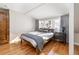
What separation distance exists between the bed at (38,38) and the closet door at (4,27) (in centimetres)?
29

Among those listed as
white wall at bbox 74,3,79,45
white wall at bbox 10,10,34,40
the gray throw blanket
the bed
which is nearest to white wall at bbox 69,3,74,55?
white wall at bbox 74,3,79,45

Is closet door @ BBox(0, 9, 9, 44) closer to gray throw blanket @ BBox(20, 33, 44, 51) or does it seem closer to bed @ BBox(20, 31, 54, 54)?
bed @ BBox(20, 31, 54, 54)

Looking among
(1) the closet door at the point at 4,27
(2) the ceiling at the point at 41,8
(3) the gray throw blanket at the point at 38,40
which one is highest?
(2) the ceiling at the point at 41,8

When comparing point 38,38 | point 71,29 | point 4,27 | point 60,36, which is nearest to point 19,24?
point 4,27

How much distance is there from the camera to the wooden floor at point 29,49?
1521 mm

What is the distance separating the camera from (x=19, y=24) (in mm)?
1559

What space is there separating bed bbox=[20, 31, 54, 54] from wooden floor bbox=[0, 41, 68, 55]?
8cm

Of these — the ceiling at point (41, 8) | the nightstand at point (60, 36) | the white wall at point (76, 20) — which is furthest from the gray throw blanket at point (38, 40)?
the white wall at point (76, 20)

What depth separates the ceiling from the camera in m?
1.51

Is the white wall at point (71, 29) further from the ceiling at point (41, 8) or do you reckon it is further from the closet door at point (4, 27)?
the closet door at point (4, 27)

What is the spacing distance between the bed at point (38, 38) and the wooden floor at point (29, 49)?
83mm

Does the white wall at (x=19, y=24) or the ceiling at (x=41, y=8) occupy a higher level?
the ceiling at (x=41, y=8)
